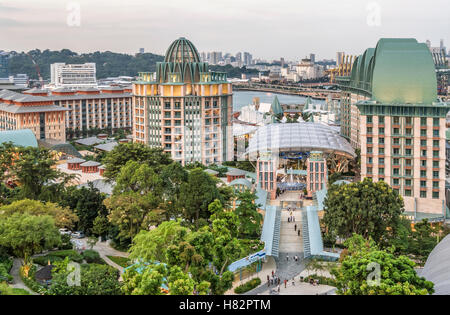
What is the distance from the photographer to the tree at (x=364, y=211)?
32562 mm

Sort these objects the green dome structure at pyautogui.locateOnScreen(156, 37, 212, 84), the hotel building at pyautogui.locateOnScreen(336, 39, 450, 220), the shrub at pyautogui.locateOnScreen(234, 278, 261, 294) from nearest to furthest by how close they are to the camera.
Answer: the shrub at pyautogui.locateOnScreen(234, 278, 261, 294) < the hotel building at pyautogui.locateOnScreen(336, 39, 450, 220) < the green dome structure at pyautogui.locateOnScreen(156, 37, 212, 84)

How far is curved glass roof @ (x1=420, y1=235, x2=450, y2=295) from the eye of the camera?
19969 mm

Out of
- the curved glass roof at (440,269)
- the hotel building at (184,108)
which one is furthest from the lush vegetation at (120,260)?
the hotel building at (184,108)

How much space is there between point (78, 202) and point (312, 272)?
683 inches

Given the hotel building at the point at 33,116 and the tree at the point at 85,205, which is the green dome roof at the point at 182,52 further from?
the tree at the point at 85,205

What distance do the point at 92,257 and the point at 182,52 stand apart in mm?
38697

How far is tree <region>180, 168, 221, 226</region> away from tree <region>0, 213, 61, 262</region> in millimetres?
8320

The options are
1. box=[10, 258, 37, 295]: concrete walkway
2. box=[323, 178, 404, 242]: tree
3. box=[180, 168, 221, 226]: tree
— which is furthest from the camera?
box=[180, 168, 221, 226]: tree

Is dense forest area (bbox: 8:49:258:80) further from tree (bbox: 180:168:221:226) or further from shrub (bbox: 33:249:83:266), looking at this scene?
shrub (bbox: 33:249:83:266)

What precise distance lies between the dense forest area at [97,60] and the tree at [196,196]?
87.1m

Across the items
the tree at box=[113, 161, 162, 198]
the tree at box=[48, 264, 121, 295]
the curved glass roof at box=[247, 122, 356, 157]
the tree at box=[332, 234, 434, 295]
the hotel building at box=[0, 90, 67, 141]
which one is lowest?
the tree at box=[48, 264, 121, 295]

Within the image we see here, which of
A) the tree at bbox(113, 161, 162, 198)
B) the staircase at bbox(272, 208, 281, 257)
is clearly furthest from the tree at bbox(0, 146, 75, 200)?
the staircase at bbox(272, 208, 281, 257)

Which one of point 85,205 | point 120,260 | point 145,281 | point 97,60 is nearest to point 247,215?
point 120,260

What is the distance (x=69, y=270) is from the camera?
22.7 meters
